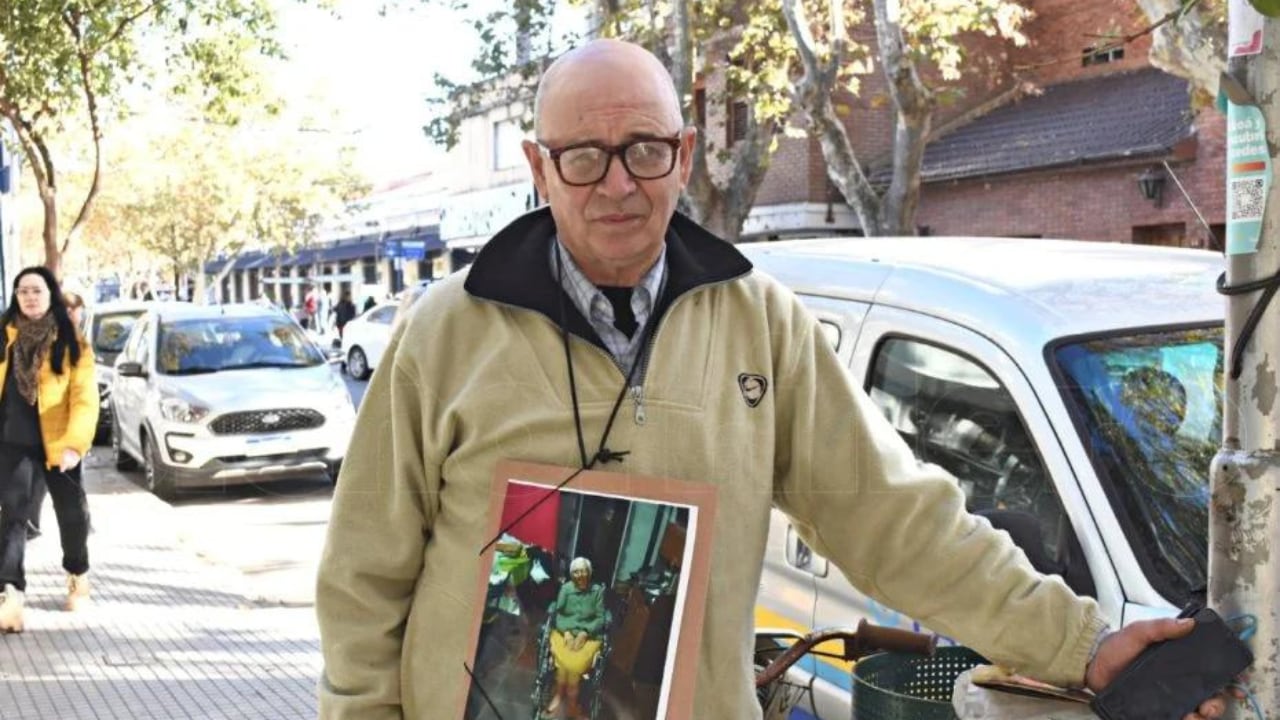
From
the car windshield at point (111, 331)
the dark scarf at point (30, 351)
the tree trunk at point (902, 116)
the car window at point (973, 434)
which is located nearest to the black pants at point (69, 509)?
the dark scarf at point (30, 351)

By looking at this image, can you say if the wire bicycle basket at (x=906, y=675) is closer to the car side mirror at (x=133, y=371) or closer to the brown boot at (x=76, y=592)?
the brown boot at (x=76, y=592)

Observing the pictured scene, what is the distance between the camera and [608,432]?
1986mm

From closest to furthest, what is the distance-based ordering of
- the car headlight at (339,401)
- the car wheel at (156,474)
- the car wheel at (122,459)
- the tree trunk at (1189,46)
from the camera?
the tree trunk at (1189,46), the car wheel at (156,474), the car headlight at (339,401), the car wheel at (122,459)

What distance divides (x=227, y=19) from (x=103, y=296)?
245ft

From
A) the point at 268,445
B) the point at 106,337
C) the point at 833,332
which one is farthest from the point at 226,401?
the point at 833,332

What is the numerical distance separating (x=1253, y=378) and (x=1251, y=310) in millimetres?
100

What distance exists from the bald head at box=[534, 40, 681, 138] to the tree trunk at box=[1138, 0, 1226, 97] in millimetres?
5037

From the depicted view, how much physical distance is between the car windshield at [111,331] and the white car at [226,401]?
12.1 feet

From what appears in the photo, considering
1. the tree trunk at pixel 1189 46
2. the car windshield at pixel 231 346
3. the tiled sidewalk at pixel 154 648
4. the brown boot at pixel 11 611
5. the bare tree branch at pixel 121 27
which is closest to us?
the tiled sidewalk at pixel 154 648

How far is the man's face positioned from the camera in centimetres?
198

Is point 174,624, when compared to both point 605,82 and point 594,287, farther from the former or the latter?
point 605,82

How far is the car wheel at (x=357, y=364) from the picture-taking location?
26391 millimetres

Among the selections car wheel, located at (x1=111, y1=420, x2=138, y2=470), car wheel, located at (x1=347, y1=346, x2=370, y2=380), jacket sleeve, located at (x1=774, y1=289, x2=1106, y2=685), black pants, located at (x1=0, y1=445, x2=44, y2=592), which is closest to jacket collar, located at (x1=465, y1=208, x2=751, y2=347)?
jacket sleeve, located at (x1=774, y1=289, x2=1106, y2=685)

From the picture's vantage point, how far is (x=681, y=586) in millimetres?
1941
